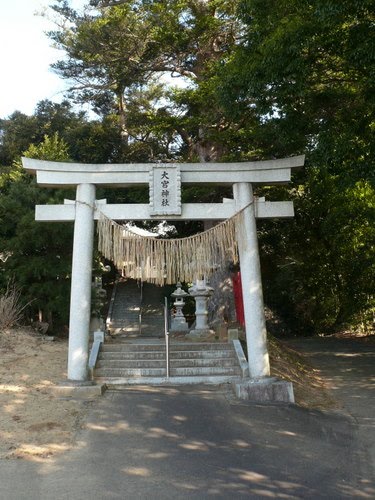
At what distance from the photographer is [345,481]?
4.83m

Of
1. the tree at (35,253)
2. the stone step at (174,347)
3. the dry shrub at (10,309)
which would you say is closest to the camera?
the stone step at (174,347)

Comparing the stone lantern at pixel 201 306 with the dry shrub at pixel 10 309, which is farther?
the stone lantern at pixel 201 306

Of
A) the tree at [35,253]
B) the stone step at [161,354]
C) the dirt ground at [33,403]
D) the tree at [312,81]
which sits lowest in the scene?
the dirt ground at [33,403]

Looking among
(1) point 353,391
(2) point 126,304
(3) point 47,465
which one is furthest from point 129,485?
(2) point 126,304

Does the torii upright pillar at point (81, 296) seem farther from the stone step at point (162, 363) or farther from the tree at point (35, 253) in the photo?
the tree at point (35, 253)

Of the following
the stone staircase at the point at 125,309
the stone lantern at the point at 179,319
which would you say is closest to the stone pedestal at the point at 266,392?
the stone lantern at the point at 179,319

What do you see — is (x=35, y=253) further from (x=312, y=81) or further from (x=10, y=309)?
(x=312, y=81)

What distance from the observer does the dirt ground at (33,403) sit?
18.6 feet

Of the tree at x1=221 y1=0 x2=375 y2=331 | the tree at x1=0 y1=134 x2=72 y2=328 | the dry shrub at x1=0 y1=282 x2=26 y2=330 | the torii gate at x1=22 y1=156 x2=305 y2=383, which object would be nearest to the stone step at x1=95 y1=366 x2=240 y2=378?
the torii gate at x1=22 y1=156 x2=305 y2=383

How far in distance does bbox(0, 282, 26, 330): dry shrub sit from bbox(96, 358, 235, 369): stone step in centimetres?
306

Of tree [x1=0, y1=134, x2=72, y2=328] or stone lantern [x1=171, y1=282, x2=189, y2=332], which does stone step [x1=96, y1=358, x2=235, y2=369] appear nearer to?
tree [x1=0, y1=134, x2=72, y2=328]

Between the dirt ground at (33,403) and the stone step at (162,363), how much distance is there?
2.95ft

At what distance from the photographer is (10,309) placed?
11531mm

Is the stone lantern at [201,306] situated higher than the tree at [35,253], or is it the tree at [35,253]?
the tree at [35,253]
